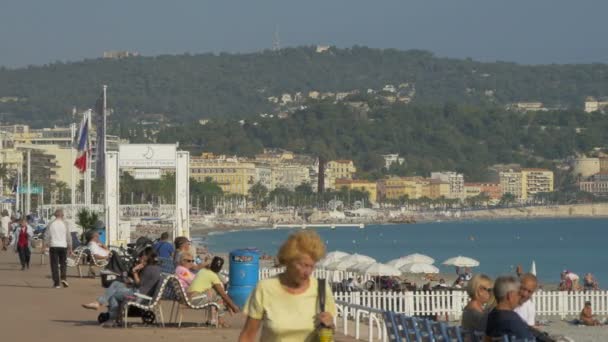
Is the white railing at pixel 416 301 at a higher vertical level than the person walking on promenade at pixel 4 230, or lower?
lower

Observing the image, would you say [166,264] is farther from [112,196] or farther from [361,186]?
[361,186]

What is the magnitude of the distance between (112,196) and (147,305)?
12.0 m

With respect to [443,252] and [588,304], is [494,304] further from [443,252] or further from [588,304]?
[443,252]

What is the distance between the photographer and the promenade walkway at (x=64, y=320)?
12.2m

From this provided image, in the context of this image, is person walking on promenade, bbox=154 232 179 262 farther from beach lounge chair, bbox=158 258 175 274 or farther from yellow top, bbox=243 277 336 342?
yellow top, bbox=243 277 336 342

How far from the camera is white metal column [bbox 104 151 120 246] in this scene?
955 inches

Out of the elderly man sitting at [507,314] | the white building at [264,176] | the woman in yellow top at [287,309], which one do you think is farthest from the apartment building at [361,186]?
the woman in yellow top at [287,309]

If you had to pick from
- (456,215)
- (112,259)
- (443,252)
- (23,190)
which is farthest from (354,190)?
(112,259)

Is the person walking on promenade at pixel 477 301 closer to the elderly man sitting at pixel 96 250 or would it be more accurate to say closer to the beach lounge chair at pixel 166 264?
the beach lounge chair at pixel 166 264

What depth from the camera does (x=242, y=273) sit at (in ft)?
48.6

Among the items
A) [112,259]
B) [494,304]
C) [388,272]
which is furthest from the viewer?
[388,272]

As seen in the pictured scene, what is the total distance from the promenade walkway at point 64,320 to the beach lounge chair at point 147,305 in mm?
179

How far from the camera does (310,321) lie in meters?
6.27

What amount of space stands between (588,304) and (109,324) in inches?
409
